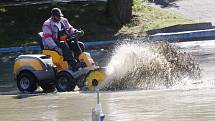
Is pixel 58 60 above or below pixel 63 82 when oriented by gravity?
above

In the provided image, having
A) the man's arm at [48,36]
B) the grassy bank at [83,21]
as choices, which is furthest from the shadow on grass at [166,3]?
the man's arm at [48,36]

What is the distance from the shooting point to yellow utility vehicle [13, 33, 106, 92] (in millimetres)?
14422

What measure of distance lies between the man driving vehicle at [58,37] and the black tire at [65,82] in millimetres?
267

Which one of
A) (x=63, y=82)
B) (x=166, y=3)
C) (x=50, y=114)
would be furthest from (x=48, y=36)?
(x=166, y=3)

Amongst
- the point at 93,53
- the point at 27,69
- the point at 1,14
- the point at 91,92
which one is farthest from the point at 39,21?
the point at 91,92

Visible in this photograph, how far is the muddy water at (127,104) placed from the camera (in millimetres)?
9992

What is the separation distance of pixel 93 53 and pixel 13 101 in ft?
29.4

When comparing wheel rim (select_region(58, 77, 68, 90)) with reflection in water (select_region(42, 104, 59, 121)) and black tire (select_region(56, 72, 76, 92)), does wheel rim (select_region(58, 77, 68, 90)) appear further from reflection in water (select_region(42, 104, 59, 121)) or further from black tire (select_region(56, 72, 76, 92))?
reflection in water (select_region(42, 104, 59, 121))

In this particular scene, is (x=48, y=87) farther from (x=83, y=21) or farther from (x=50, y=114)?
(x=83, y=21)

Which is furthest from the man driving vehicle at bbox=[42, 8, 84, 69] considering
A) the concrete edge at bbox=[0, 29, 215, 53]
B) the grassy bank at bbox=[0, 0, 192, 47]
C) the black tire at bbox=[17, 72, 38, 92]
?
the grassy bank at bbox=[0, 0, 192, 47]

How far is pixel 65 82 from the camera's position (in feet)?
48.3

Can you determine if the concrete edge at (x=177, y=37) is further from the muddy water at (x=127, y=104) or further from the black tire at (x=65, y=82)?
the muddy water at (x=127, y=104)

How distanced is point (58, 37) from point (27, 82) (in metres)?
1.36

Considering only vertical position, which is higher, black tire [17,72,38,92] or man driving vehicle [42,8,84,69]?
man driving vehicle [42,8,84,69]
